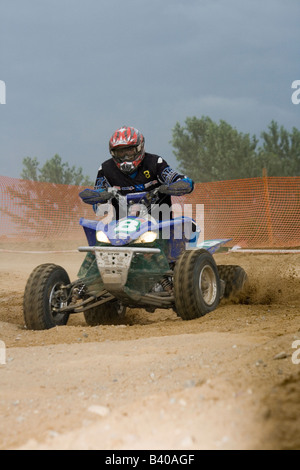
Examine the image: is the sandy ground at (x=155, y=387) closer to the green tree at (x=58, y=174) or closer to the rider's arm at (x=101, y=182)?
the rider's arm at (x=101, y=182)

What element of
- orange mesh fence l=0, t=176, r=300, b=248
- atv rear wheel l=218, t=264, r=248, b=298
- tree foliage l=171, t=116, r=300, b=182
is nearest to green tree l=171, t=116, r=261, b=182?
tree foliage l=171, t=116, r=300, b=182

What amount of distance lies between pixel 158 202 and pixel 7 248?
13.2 m

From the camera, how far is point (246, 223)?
16.0m

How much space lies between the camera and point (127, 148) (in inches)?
235

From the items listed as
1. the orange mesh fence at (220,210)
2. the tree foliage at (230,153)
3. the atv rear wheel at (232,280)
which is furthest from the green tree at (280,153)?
the atv rear wheel at (232,280)

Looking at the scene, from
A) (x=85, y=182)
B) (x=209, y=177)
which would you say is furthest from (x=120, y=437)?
(x=209, y=177)

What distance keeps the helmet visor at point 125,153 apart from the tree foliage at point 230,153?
30.4m

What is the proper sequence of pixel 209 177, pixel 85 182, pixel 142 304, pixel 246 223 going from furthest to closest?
1. pixel 209 177
2. pixel 85 182
3. pixel 246 223
4. pixel 142 304

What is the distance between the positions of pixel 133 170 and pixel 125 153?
219 mm

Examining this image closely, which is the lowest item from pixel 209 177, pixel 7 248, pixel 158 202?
pixel 7 248

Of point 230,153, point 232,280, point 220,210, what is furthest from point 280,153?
point 232,280

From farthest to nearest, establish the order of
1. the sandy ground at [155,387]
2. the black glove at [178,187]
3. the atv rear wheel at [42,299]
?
1. the black glove at [178,187]
2. the atv rear wheel at [42,299]
3. the sandy ground at [155,387]

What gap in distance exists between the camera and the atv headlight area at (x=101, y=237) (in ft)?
18.5
